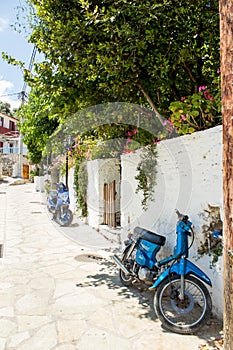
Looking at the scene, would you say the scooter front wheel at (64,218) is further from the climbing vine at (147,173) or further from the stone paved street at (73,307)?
the climbing vine at (147,173)

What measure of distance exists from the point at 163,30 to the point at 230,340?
3917mm

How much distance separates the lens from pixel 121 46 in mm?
4211

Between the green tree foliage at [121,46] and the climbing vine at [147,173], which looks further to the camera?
the climbing vine at [147,173]

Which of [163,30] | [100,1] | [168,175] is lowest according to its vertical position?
[168,175]

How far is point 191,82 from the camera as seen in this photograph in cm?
549

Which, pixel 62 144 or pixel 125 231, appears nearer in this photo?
pixel 125 231

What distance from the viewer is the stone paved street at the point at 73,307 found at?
2.95 metres

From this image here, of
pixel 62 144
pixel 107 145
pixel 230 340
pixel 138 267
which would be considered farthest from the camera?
pixel 62 144

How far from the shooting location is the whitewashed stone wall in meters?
3.35

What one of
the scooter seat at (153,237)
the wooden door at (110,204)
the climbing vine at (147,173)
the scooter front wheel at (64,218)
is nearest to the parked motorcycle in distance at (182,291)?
the scooter seat at (153,237)

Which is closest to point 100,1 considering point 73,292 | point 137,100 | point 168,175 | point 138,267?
point 137,100

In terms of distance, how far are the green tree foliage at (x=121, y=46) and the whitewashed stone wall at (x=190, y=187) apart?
1236 mm

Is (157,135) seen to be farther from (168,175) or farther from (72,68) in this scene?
(72,68)

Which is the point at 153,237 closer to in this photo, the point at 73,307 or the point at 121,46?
the point at 73,307
